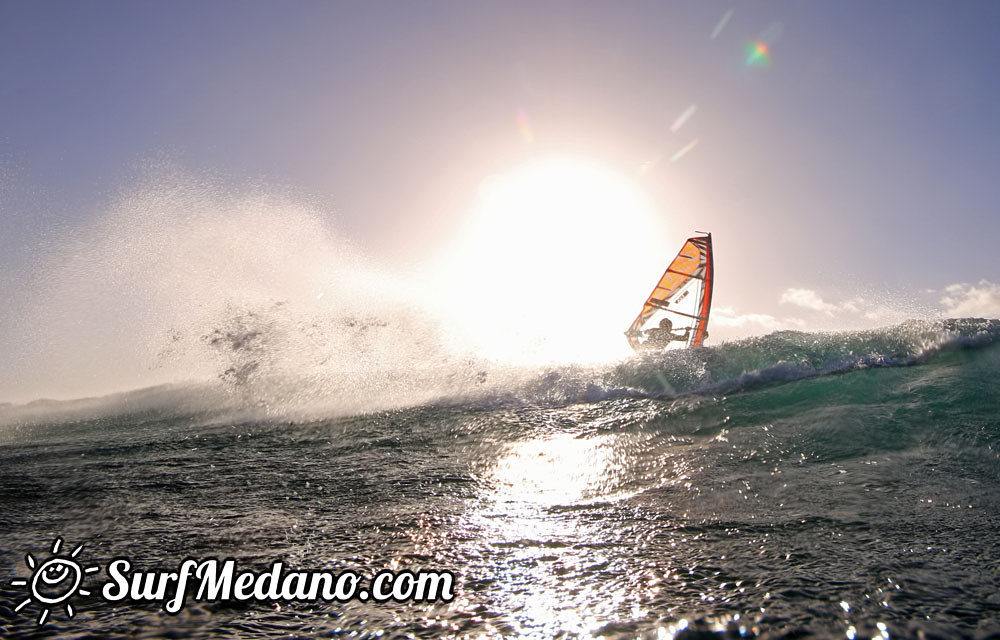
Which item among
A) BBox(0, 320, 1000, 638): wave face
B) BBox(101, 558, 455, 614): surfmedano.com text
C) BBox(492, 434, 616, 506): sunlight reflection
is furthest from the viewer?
BBox(492, 434, 616, 506): sunlight reflection

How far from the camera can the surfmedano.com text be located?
218 cm

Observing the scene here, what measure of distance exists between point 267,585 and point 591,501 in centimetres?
216

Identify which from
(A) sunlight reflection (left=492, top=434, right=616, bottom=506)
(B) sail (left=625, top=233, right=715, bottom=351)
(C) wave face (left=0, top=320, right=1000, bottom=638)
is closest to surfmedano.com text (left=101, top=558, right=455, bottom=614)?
(C) wave face (left=0, top=320, right=1000, bottom=638)

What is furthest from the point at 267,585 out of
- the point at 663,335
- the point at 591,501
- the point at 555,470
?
the point at 663,335

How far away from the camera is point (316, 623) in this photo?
1914 mm

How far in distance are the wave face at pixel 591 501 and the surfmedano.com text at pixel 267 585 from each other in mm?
98

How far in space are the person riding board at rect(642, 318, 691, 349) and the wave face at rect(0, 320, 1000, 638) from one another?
32.4 feet

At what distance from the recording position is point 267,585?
2.34m

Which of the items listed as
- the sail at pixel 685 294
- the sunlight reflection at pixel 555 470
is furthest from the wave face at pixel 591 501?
the sail at pixel 685 294

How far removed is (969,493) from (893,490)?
1.42ft

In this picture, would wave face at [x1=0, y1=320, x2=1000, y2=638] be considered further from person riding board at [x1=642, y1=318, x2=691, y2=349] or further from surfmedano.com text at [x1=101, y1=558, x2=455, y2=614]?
person riding board at [x1=642, y1=318, x2=691, y2=349]

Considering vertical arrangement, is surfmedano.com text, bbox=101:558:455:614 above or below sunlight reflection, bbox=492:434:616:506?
above

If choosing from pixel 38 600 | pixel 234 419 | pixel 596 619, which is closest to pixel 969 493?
pixel 596 619

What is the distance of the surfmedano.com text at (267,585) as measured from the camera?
218cm
